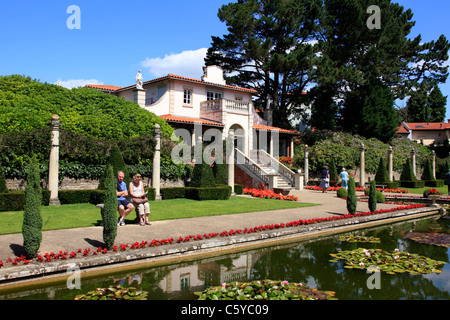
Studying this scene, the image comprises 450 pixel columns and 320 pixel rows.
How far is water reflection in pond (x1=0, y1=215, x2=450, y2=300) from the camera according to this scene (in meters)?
6.03

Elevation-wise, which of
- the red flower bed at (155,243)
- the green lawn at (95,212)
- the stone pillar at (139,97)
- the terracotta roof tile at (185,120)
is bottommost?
the red flower bed at (155,243)

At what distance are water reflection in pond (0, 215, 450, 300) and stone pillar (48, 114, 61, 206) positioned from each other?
877cm

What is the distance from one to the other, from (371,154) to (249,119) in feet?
42.8

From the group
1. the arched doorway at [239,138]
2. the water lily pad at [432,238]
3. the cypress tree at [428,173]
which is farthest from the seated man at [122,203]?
the cypress tree at [428,173]

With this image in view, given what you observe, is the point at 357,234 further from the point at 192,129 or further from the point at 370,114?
the point at 370,114

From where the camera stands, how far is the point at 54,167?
47.4 ft

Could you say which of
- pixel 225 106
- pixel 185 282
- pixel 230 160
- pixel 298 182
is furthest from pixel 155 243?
pixel 225 106

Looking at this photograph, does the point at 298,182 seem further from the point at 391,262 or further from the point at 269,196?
the point at 391,262

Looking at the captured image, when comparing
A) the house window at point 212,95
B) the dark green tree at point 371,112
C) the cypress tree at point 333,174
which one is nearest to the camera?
the cypress tree at point 333,174

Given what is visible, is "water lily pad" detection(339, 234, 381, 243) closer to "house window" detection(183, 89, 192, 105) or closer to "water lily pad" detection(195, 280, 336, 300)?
"water lily pad" detection(195, 280, 336, 300)

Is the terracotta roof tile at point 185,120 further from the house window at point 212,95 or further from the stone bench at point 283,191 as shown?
the stone bench at point 283,191

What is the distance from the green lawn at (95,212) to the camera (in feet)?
33.7

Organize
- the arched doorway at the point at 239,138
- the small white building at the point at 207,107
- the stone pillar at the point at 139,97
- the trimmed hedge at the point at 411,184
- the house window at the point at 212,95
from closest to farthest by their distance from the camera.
A: the stone pillar at the point at 139,97
the small white building at the point at 207,107
the arched doorway at the point at 239,138
the house window at the point at 212,95
the trimmed hedge at the point at 411,184

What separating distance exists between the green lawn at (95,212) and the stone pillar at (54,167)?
60cm
